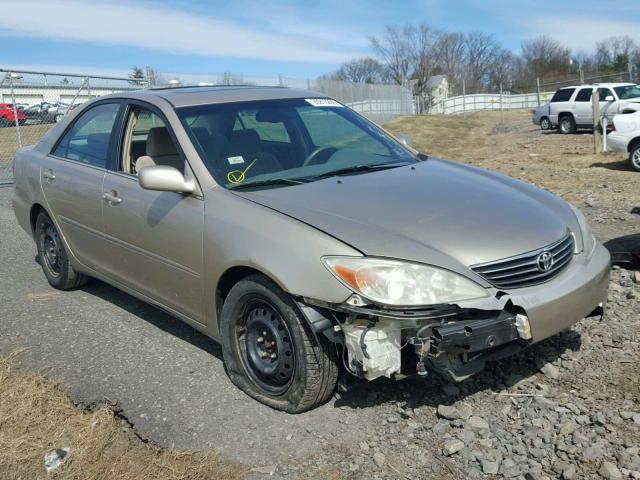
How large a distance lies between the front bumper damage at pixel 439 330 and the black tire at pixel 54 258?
3.14 m

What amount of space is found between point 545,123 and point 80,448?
83.3 feet

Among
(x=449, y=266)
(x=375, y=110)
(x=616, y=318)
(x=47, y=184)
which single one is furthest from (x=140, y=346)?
(x=375, y=110)

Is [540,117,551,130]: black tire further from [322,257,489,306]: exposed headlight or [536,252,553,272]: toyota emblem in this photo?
[322,257,489,306]: exposed headlight

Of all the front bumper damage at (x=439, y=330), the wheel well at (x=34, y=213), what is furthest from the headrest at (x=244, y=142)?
the wheel well at (x=34, y=213)

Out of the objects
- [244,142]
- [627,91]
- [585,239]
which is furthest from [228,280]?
[627,91]

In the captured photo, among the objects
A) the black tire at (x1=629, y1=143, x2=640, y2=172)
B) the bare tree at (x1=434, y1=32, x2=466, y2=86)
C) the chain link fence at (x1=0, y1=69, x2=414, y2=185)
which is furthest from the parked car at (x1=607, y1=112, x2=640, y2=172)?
the bare tree at (x1=434, y1=32, x2=466, y2=86)

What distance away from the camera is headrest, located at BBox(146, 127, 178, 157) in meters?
4.34

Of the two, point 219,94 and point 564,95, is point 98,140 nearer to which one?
point 219,94

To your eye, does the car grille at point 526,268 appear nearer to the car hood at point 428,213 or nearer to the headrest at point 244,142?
the car hood at point 428,213

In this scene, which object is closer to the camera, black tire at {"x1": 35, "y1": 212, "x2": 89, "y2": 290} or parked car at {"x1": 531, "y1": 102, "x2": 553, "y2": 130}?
black tire at {"x1": 35, "y1": 212, "x2": 89, "y2": 290}

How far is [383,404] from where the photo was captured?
3469mm

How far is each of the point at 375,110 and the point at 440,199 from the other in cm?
3183

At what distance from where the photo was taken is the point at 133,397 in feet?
12.2

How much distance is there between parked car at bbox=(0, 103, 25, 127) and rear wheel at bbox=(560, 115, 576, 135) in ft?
60.8
